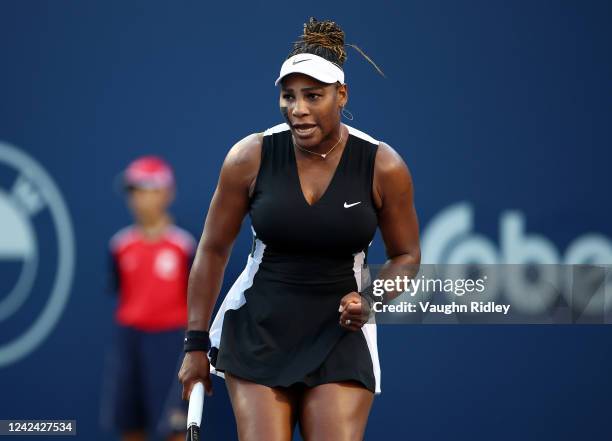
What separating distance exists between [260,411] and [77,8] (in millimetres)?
2219

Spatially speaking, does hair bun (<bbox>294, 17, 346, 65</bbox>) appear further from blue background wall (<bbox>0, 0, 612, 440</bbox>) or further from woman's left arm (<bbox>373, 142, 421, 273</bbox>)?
blue background wall (<bbox>0, 0, 612, 440</bbox>)

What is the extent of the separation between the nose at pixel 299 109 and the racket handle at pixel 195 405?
84 centimetres

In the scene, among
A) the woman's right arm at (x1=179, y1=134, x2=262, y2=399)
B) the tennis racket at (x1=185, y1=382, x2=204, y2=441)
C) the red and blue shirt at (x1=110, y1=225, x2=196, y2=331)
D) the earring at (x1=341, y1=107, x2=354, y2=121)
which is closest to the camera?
the tennis racket at (x1=185, y1=382, x2=204, y2=441)

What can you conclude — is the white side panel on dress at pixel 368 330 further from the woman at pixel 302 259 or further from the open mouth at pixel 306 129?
the open mouth at pixel 306 129

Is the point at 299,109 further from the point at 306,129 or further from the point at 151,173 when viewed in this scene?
the point at 151,173

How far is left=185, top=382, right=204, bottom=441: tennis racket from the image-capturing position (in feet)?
9.84

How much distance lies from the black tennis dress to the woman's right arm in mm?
42

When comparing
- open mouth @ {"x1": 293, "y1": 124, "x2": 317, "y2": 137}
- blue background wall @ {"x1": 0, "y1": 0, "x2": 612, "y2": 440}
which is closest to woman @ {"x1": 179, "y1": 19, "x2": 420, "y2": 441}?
open mouth @ {"x1": 293, "y1": 124, "x2": 317, "y2": 137}

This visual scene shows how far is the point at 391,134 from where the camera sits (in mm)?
4535

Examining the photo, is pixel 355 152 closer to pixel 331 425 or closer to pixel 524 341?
pixel 331 425

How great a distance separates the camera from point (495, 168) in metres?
4.60

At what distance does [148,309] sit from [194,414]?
140cm

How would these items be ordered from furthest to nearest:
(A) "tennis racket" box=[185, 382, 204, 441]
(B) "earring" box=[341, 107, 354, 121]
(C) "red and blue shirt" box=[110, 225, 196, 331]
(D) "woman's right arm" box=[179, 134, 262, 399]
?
(C) "red and blue shirt" box=[110, 225, 196, 331] < (B) "earring" box=[341, 107, 354, 121] < (D) "woman's right arm" box=[179, 134, 262, 399] < (A) "tennis racket" box=[185, 382, 204, 441]

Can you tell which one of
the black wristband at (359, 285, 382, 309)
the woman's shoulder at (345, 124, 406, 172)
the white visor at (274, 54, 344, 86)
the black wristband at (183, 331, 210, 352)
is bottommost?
the black wristband at (183, 331, 210, 352)
